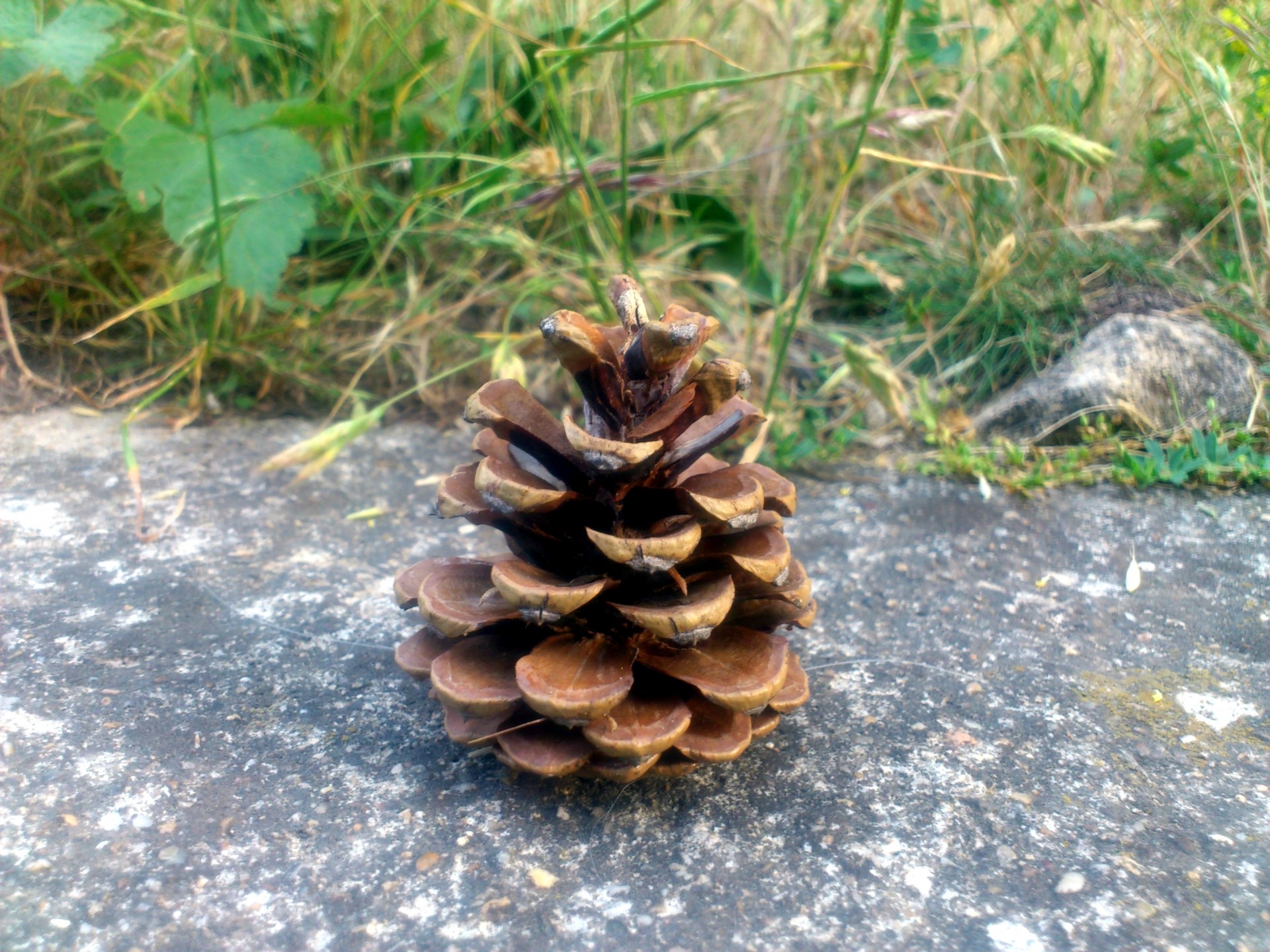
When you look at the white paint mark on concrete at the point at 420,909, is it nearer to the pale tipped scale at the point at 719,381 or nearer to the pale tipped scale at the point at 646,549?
the pale tipped scale at the point at 646,549

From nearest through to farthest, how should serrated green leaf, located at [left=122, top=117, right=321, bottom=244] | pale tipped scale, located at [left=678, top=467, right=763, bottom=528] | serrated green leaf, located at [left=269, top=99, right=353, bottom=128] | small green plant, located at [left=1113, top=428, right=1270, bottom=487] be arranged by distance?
1. pale tipped scale, located at [left=678, top=467, right=763, bottom=528]
2. small green plant, located at [left=1113, top=428, right=1270, bottom=487]
3. serrated green leaf, located at [left=122, top=117, right=321, bottom=244]
4. serrated green leaf, located at [left=269, top=99, right=353, bottom=128]

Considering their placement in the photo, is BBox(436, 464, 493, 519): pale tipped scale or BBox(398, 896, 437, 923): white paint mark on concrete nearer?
BBox(398, 896, 437, 923): white paint mark on concrete

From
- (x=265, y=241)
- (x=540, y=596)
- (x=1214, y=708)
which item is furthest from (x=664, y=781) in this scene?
(x=265, y=241)

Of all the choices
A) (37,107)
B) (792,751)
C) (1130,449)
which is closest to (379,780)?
(792,751)

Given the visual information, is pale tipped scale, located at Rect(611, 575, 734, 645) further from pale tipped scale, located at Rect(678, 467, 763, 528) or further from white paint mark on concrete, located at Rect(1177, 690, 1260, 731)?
white paint mark on concrete, located at Rect(1177, 690, 1260, 731)

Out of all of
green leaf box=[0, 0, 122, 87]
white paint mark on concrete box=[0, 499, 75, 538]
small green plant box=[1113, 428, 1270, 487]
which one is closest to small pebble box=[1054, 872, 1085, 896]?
small green plant box=[1113, 428, 1270, 487]

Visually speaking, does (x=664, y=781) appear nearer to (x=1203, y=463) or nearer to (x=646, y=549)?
(x=646, y=549)
